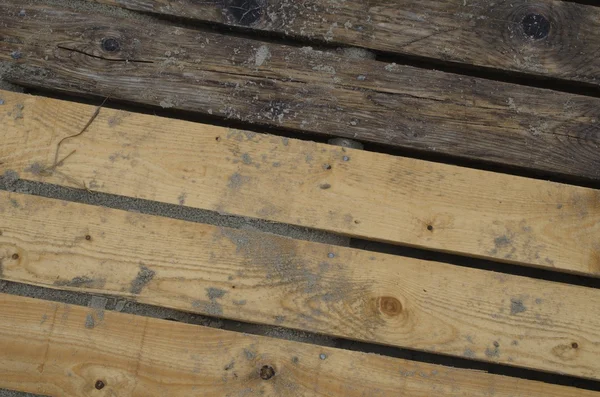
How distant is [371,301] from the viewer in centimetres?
162

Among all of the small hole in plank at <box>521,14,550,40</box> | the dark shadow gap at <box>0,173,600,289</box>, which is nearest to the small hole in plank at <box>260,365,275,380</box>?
the dark shadow gap at <box>0,173,600,289</box>

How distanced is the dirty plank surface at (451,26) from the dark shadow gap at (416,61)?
0.05 feet

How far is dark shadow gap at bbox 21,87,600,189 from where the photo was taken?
1.73 metres

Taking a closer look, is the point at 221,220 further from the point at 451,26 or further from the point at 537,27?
the point at 537,27

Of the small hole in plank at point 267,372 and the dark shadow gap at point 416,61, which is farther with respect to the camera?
the dark shadow gap at point 416,61

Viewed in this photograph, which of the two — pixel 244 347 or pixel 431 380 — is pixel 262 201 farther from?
pixel 431 380

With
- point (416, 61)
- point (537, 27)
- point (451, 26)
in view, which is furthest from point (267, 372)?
point (537, 27)

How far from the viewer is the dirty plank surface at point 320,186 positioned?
1.64 m

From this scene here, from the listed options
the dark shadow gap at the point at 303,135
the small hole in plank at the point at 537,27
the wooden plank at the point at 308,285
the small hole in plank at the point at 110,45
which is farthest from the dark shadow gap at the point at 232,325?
the small hole in plank at the point at 537,27

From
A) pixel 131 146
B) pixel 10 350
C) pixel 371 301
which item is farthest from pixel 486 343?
pixel 10 350

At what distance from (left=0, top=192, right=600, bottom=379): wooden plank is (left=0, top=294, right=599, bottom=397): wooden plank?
0.20 ft

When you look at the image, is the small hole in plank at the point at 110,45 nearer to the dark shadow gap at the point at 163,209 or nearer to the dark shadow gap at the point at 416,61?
the dark shadow gap at the point at 416,61

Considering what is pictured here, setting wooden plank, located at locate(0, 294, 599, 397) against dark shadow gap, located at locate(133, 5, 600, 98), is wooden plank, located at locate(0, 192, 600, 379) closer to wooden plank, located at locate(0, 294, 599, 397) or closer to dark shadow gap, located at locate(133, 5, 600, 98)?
wooden plank, located at locate(0, 294, 599, 397)

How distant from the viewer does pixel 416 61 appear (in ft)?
5.93
